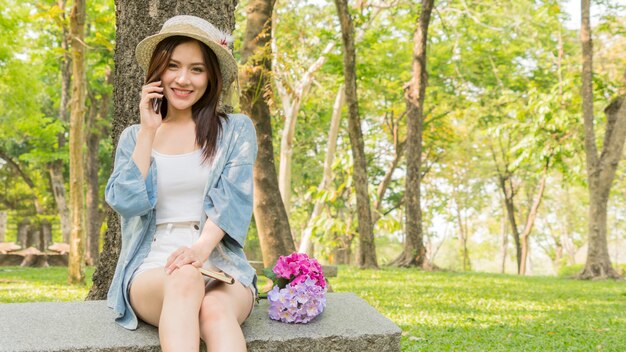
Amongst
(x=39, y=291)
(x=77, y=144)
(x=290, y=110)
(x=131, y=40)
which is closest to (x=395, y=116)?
(x=290, y=110)

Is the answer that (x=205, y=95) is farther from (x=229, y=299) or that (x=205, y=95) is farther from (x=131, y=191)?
(x=229, y=299)

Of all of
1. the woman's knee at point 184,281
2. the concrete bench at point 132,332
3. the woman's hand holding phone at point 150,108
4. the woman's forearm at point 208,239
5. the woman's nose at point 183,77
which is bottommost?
the concrete bench at point 132,332

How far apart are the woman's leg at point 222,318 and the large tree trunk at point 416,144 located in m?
9.49

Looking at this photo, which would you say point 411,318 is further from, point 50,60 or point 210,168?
point 50,60

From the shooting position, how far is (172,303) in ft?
7.79

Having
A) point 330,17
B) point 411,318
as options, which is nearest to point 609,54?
point 330,17

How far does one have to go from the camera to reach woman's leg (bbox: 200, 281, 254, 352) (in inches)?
92.6

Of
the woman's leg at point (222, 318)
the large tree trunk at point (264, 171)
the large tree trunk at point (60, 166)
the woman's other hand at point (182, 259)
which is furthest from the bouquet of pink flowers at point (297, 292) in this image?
the large tree trunk at point (60, 166)

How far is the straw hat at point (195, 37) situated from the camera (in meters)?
2.79

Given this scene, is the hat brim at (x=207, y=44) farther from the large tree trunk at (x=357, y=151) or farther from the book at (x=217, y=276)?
the large tree trunk at (x=357, y=151)

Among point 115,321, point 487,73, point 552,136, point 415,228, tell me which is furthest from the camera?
point 487,73

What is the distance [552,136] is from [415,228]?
4.14 meters

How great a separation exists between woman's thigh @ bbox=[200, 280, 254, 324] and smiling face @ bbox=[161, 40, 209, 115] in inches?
34.4

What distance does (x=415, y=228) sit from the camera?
11.9 meters
